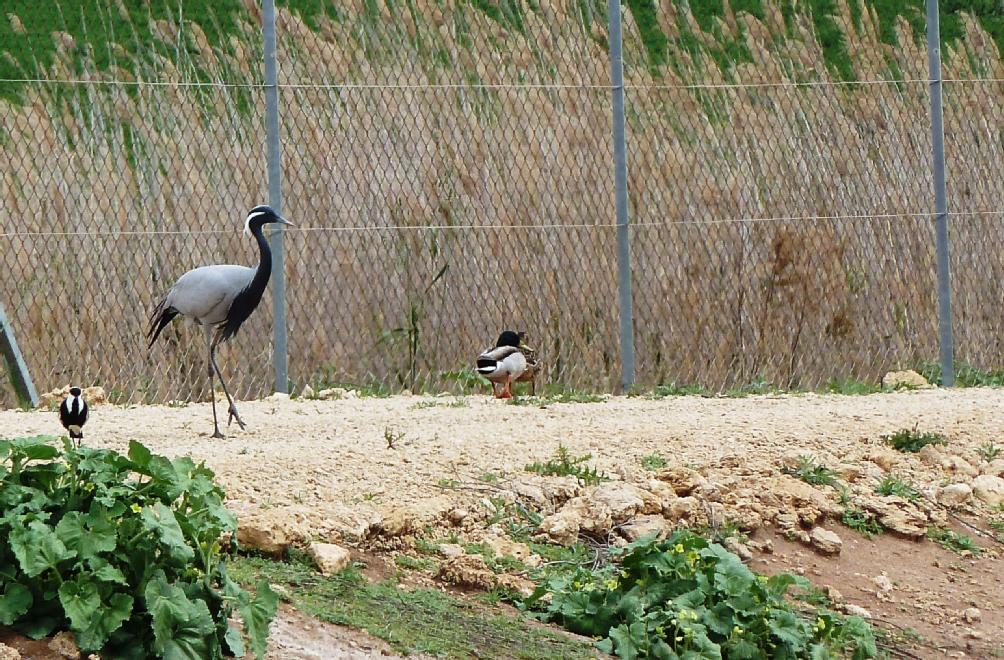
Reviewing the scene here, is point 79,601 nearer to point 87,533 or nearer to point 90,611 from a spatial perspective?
point 90,611

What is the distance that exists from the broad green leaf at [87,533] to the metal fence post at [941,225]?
7.74m

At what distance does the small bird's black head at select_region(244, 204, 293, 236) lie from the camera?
8812 millimetres

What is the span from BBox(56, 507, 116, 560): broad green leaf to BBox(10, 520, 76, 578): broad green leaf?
0.03 metres

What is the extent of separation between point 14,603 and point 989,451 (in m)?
5.40

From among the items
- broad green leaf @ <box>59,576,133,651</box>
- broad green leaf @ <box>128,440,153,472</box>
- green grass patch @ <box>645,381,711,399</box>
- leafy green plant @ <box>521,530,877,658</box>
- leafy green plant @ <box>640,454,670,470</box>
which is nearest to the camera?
broad green leaf @ <box>59,576,133,651</box>

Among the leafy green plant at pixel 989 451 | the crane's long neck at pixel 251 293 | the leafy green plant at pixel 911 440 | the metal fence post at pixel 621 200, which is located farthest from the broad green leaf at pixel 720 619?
the metal fence post at pixel 621 200

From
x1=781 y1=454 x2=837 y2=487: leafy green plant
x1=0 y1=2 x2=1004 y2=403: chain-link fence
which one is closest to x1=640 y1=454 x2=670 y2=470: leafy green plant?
x1=781 y1=454 x2=837 y2=487: leafy green plant

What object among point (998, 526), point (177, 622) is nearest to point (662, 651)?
point (177, 622)

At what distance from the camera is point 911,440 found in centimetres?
768

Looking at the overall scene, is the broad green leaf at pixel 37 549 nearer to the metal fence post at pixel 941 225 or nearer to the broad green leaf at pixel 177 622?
the broad green leaf at pixel 177 622

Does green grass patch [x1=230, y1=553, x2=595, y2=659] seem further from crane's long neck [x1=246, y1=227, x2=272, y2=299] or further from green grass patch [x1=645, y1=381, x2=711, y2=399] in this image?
green grass patch [x1=645, y1=381, x2=711, y2=399]

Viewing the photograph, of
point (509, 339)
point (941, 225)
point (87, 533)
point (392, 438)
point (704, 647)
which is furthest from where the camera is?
point (941, 225)

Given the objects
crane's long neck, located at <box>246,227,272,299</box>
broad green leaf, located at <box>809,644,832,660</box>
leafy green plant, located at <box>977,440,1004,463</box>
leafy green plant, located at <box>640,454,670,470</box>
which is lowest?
broad green leaf, located at <box>809,644,832,660</box>

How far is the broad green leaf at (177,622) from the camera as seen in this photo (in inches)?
161
